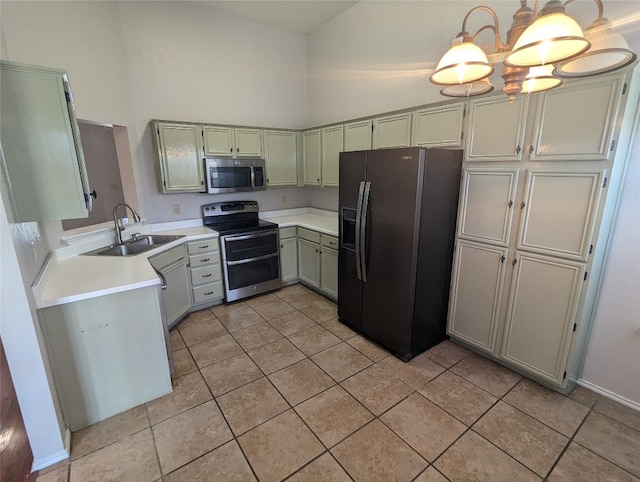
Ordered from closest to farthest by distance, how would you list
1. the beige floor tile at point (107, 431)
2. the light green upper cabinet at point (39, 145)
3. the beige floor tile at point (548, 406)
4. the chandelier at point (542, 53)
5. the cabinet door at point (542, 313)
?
the chandelier at point (542, 53) → the light green upper cabinet at point (39, 145) → the beige floor tile at point (107, 431) → the beige floor tile at point (548, 406) → the cabinet door at point (542, 313)

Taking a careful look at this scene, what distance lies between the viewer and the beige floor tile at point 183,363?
2.46 metres

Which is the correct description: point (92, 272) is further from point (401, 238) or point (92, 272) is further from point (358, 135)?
point (358, 135)

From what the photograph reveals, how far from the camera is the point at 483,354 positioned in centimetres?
261

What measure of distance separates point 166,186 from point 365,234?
226cm

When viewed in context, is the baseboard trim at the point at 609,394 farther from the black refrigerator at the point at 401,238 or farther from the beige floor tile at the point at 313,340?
the beige floor tile at the point at 313,340

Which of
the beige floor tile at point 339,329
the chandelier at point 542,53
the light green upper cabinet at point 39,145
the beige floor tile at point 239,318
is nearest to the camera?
the chandelier at point 542,53

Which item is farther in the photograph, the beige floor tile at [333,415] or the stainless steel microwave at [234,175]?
the stainless steel microwave at [234,175]

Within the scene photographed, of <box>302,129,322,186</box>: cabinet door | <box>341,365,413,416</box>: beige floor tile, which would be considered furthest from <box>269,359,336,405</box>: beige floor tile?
<box>302,129,322,186</box>: cabinet door

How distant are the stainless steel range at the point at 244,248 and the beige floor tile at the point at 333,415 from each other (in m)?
1.85

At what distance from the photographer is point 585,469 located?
1.65 m

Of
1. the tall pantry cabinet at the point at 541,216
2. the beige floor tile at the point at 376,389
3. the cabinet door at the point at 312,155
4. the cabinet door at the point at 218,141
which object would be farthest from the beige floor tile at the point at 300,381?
the cabinet door at the point at 218,141

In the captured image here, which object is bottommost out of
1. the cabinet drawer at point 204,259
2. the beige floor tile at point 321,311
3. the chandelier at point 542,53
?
the beige floor tile at point 321,311

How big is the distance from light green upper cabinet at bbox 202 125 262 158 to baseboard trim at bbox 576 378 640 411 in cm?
386

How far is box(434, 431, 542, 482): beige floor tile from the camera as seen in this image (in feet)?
5.29
